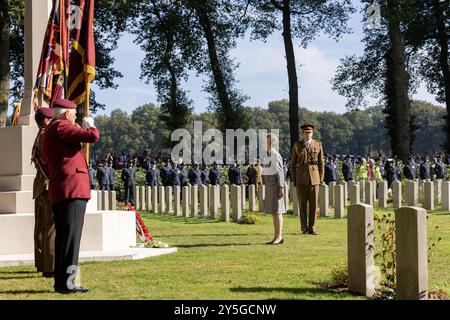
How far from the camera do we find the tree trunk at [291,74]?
37.6 m

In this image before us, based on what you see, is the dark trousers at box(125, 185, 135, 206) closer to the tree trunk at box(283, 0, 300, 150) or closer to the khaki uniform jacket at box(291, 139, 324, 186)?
the tree trunk at box(283, 0, 300, 150)

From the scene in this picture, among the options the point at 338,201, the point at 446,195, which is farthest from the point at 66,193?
the point at 446,195

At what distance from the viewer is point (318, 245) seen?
11305 mm

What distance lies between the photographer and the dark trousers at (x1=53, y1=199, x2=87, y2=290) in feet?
22.5

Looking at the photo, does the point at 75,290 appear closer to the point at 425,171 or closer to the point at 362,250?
the point at 362,250

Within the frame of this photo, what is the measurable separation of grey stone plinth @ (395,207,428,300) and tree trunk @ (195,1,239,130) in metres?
34.5

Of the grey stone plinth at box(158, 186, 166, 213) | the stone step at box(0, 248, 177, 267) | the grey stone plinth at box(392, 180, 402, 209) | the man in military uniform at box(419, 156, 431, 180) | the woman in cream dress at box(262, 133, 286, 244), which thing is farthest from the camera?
the man in military uniform at box(419, 156, 431, 180)

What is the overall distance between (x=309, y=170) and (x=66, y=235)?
716 cm

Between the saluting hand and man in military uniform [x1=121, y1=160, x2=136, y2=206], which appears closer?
the saluting hand

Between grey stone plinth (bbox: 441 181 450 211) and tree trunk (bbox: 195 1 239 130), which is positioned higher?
tree trunk (bbox: 195 1 239 130)

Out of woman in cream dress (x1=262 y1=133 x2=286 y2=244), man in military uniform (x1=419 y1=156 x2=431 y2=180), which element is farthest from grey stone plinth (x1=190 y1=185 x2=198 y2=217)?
man in military uniform (x1=419 y1=156 x2=431 y2=180)

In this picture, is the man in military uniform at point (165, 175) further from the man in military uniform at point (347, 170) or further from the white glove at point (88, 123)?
the white glove at point (88, 123)

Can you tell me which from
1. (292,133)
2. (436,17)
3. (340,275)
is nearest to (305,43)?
(292,133)

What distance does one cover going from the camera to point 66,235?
6879 mm
